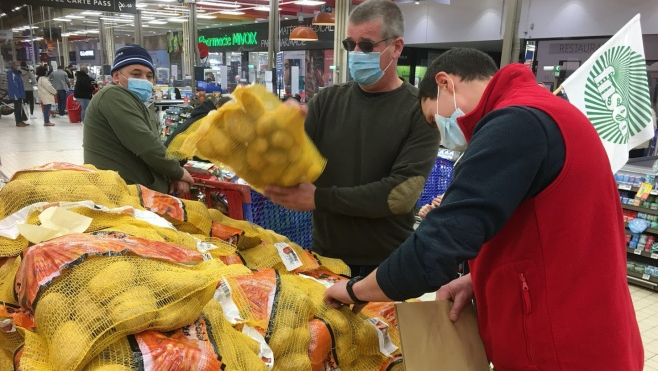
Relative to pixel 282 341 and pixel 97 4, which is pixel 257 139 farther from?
pixel 97 4

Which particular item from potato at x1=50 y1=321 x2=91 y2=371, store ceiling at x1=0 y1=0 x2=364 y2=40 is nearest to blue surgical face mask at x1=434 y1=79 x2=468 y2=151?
potato at x1=50 y1=321 x2=91 y2=371

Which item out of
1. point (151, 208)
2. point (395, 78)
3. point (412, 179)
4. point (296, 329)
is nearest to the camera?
point (296, 329)

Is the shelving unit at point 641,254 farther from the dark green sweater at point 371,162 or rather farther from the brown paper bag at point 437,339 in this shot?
the brown paper bag at point 437,339

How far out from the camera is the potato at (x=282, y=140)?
4.14ft

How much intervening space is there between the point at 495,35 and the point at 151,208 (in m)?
11.9

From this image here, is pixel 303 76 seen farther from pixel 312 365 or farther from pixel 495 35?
pixel 312 365

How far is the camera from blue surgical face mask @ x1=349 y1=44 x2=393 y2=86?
2.05m

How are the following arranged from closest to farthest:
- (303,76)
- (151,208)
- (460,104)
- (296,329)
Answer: (296,329), (460,104), (151,208), (303,76)

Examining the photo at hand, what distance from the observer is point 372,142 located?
202 centimetres

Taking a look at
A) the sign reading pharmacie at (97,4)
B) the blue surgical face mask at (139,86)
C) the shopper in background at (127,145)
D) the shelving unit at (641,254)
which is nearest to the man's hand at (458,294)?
the shopper in background at (127,145)

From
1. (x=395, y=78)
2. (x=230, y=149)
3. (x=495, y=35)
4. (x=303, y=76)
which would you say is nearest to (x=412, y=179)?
(x=395, y=78)

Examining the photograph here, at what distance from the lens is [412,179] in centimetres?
192

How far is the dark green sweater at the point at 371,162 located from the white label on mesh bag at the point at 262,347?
71 centimetres

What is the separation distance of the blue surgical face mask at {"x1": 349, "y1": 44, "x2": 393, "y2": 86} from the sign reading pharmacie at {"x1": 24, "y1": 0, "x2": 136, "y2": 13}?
9596 millimetres
